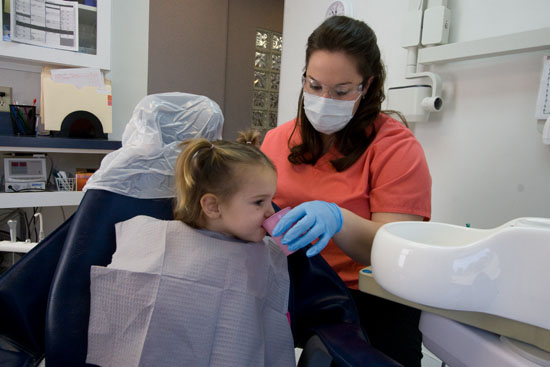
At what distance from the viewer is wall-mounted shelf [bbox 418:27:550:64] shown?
1278mm

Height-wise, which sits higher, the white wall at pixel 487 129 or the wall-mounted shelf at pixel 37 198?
the white wall at pixel 487 129

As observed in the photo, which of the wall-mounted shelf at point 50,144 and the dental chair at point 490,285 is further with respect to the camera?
the wall-mounted shelf at point 50,144

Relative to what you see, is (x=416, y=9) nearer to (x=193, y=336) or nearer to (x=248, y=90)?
(x=193, y=336)

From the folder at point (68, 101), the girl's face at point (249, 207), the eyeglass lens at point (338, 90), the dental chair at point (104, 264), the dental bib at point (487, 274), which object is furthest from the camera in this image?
the folder at point (68, 101)

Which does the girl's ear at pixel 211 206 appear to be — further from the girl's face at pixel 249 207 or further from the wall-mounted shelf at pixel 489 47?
the wall-mounted shelf at pixel 489 47

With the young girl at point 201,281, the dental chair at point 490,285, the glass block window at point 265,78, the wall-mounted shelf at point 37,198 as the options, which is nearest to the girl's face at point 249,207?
the young girl at point 201,281

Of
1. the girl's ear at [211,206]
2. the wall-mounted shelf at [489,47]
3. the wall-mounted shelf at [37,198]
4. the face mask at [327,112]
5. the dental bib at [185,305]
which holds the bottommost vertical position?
the wall-mounted shelf at [37,198]

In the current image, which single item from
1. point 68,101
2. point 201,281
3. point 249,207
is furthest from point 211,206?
point 68,101

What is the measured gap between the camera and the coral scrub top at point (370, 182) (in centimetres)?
109

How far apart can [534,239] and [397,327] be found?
681 millimetres

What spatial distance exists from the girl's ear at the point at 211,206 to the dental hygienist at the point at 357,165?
283 millimetres

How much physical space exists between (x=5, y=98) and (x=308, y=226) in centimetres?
269

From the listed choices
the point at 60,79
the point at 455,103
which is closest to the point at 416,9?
the point at 455,103

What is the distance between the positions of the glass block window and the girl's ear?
2.99 m
